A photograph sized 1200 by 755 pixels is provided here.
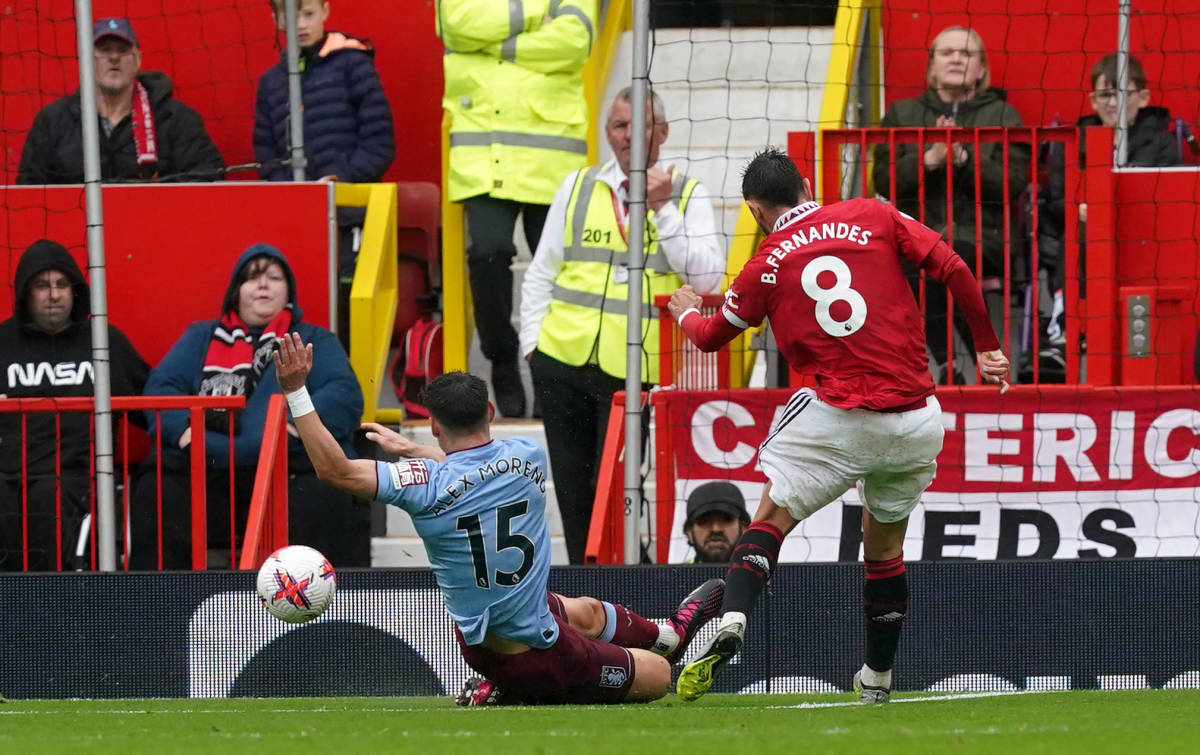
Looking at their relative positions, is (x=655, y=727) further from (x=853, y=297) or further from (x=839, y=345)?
(x=853, y=297)

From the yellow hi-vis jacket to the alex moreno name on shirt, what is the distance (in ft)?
12.7

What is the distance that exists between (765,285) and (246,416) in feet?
12.1

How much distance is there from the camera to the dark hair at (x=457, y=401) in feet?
22.4

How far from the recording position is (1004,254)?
9.62 m

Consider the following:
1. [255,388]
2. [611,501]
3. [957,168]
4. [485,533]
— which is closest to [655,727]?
[485,533]

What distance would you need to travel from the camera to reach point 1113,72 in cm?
1030

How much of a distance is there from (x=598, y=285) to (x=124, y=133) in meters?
3.05

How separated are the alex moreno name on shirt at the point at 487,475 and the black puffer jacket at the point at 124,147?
4.53 meters

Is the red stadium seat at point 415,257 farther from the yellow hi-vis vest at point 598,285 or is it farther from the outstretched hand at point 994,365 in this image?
the outstretched hand at point 994,365

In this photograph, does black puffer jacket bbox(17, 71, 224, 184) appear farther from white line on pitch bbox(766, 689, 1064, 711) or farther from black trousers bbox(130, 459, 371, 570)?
white line on pitch bbox(766, 689, 1064, 711)

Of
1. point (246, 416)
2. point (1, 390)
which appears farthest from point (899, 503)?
point (1, 390)

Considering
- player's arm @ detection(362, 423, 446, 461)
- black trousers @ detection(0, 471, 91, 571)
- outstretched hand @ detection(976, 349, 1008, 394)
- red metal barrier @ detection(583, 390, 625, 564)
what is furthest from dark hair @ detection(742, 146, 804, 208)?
black trousers @ detection(0, 471, 91, 571)

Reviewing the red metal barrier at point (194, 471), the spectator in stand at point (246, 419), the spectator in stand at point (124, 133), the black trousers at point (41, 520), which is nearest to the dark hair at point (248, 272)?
the spectator in stand at point (246, 419)

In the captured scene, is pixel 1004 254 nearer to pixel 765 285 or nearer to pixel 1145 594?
pixel 1145 594
